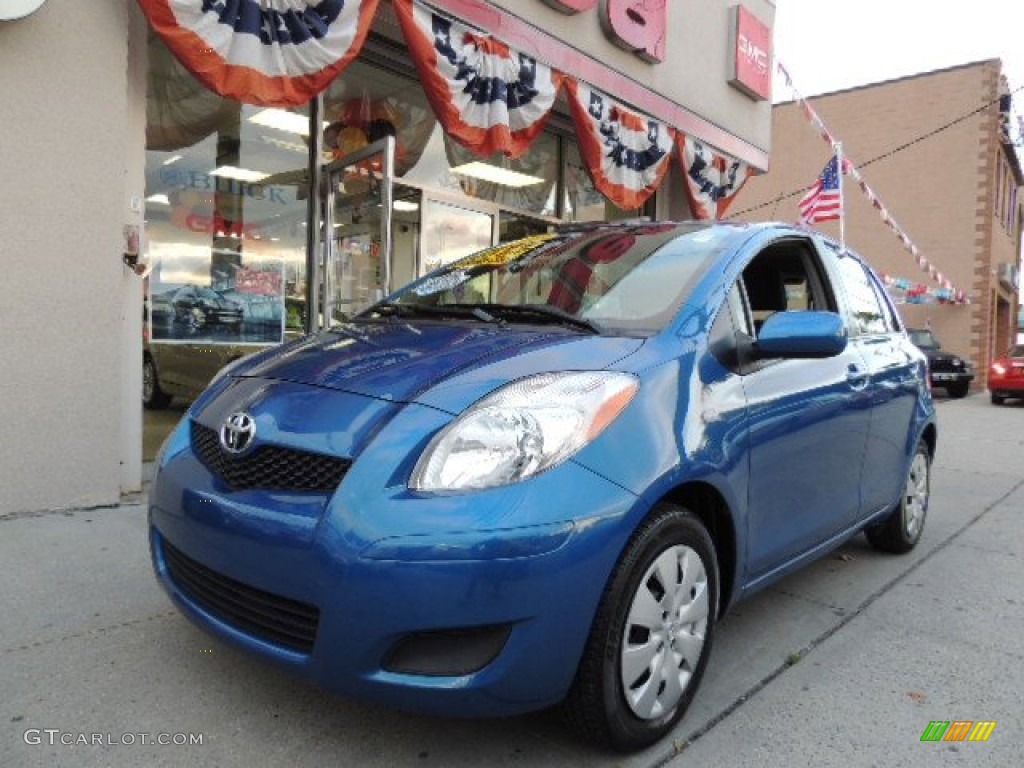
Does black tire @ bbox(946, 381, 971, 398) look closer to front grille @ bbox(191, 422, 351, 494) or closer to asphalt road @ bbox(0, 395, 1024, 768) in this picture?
asphalt road @ bbox(0, 395, 1024, 768)

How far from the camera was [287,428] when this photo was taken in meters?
2.10

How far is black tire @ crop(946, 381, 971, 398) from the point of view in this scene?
1794cm

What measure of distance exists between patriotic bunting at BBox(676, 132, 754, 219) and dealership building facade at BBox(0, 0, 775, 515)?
1.4 inches

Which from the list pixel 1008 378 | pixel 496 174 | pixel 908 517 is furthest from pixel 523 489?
pixel 1008 378

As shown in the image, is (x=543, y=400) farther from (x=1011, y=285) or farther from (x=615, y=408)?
(x=1011, y=285)

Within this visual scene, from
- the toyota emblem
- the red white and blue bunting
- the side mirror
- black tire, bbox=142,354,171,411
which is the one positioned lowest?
black tire, bbox=142,354,171,411

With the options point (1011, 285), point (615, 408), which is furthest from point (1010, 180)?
point (615, 408)

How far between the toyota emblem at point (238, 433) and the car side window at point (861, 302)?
2.69 metres

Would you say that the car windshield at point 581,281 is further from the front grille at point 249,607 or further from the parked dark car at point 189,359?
the parked dark car at point 189,359

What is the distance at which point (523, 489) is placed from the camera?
188 centimetres

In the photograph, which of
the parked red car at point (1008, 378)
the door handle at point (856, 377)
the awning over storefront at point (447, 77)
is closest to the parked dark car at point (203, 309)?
the awning over storefront at point (447, 77)

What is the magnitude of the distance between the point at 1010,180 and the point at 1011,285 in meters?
3.84

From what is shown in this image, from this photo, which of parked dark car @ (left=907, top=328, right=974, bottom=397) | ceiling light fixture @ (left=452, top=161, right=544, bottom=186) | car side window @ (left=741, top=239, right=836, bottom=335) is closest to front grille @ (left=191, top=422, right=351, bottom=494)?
car side window @ (left=741, top=239, right=836, bottom=335)

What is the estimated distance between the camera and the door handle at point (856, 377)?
10.7 ft
